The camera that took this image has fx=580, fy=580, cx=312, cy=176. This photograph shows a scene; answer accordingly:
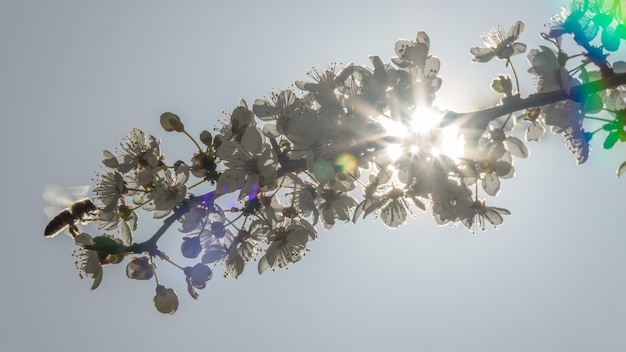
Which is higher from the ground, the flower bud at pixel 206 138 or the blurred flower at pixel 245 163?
the flower bud at pixel 206 138

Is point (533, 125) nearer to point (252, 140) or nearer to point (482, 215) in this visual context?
point (482, 215)

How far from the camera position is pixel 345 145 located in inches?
157

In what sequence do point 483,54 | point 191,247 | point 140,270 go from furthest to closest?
point 483,54, point 140,270, point 191,247

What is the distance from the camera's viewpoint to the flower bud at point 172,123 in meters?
4.43

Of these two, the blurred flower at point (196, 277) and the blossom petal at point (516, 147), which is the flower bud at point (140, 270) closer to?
the blurred flower at point (196, 277)

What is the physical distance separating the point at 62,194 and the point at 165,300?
1.98m

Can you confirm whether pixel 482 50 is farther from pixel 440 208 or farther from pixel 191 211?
pixel 191 211

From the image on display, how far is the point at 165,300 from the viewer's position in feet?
13.9

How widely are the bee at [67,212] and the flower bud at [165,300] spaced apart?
1.24 meters

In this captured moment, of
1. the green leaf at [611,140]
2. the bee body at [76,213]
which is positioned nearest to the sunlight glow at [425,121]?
the green leaf at [611,140]

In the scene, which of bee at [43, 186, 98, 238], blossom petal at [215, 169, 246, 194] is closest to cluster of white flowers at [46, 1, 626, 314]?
blossom petal at [215, 169, 246, 194]

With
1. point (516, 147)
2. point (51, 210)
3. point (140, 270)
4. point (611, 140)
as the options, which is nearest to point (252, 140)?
point (140, 270)

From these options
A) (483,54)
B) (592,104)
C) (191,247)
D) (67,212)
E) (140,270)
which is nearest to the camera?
(592,104)

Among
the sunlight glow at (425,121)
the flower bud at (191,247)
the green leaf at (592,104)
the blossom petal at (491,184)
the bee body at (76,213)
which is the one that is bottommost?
the flower bud at (191,247)
